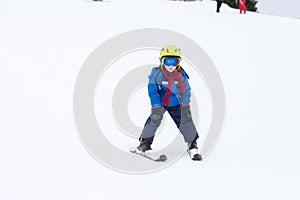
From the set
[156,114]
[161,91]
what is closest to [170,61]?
[161,91]

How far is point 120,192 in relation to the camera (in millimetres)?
3805

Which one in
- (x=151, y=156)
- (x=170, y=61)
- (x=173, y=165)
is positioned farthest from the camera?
(x=151, y=156)

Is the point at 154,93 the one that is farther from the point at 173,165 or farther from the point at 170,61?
the point at 173,165

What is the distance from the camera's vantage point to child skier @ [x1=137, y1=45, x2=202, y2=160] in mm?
4633

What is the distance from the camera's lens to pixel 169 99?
15.4 ft

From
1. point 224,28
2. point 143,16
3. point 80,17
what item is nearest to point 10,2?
point 80,17

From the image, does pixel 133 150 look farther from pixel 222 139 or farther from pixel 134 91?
pixel 134 91

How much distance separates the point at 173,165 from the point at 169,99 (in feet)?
2.31

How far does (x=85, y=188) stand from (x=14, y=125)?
6.41ft

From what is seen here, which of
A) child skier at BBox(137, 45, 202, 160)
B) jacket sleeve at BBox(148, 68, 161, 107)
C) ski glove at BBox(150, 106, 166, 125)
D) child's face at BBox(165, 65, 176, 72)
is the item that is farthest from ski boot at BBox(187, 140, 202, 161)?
child's face at BBox(165, 65, 176, 72)

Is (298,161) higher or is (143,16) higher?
(143,16)

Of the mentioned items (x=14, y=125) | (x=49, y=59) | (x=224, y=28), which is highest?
(x=224, y=28)

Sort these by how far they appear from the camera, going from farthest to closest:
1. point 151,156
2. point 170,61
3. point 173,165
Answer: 1. point 151,156
2. point 170,61
3. point 173,165

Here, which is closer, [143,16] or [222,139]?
[222,139]
